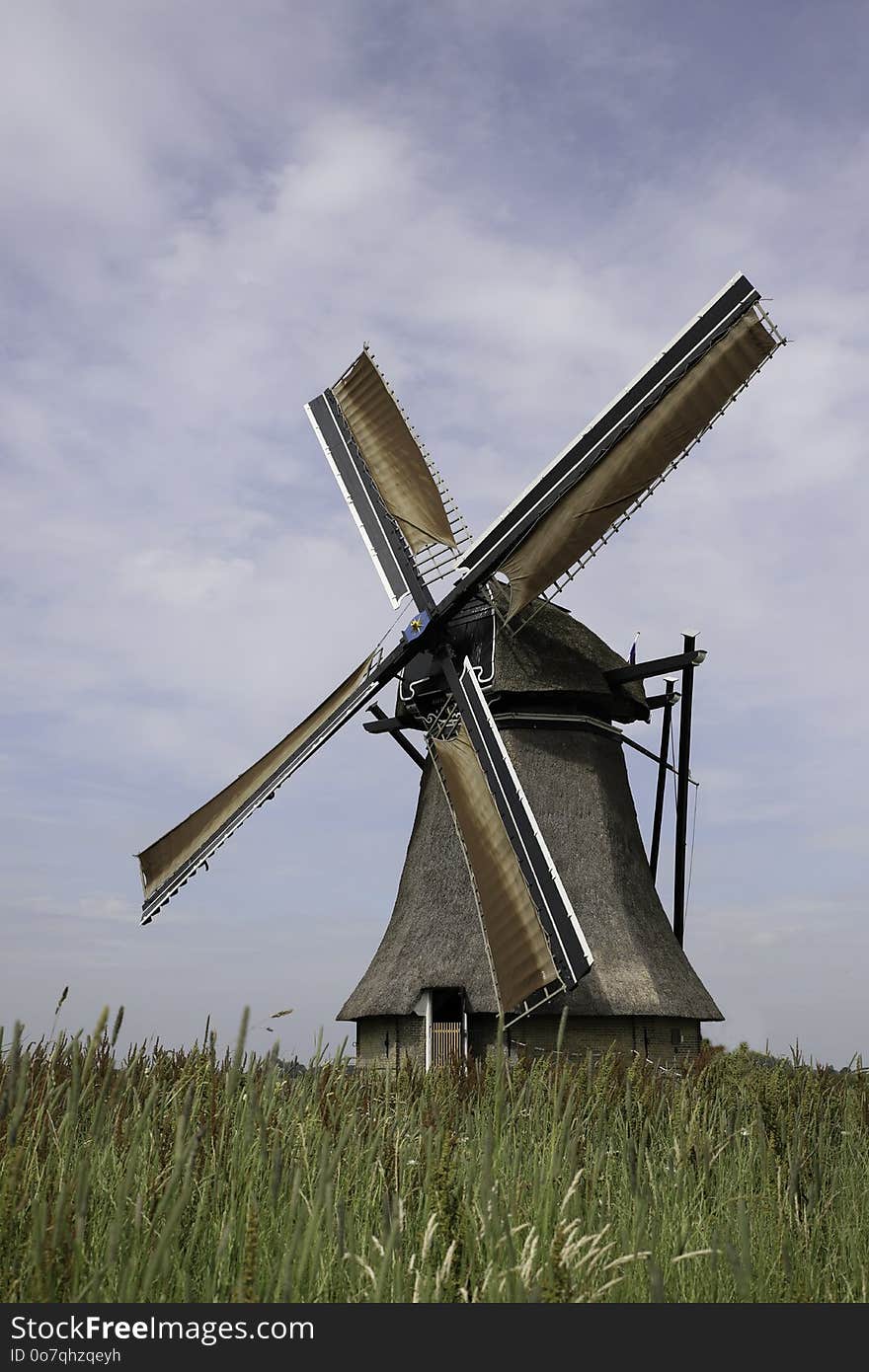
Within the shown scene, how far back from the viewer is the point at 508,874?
1386 centimetres

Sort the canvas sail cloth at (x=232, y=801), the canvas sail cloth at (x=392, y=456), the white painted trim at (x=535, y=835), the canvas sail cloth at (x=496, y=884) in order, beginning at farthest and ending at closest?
the canvas sail cloth at (x=392, y=456)
the canvas sail cloth at (x=232, y=801)
the canvas sail cloth at (x=496, y=884)
the white painted trim at (x=535, y=835)

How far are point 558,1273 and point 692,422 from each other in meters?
14.8

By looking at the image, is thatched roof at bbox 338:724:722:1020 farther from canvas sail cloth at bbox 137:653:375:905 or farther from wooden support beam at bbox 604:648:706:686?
canvas sail cloth at bbox 137:653:375:905

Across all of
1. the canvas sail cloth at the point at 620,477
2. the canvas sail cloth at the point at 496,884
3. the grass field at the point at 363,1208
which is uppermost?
the canvas sail cloth at the point at 620,477

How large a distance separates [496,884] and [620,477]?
5749mm

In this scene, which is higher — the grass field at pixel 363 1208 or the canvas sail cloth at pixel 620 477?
the canvas sail cloth at pixel 620 477

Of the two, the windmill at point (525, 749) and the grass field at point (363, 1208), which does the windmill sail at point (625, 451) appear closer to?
A: the windmill at point (525, 749)

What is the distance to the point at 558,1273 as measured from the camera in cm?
198

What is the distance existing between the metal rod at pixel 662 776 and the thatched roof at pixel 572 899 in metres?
0.25

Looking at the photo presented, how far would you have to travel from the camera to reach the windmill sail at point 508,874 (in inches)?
525

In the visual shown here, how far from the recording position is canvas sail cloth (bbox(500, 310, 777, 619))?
15.2 meters

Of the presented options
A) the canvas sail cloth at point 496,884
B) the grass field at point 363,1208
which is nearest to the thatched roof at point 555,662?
the canvas sail cloth at point 496,884
